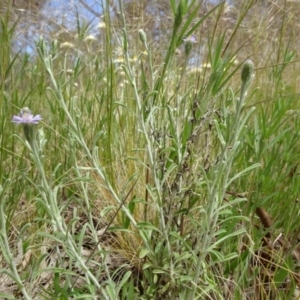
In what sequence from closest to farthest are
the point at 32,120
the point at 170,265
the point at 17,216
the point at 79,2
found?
the point at 32,120, the point at 170,265, the point at 17,216, the point at 79,2

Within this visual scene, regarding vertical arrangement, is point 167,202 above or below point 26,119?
below

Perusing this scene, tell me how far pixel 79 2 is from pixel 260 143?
1797 millimetres

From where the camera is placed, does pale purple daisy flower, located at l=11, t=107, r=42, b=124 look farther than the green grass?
No

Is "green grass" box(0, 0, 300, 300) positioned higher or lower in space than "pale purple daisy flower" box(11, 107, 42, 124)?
lower

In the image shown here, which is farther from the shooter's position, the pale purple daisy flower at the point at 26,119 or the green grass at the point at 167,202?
the green grass at the point at 167,202

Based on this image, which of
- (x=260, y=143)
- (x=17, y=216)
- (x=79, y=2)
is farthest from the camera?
(x=79, y=2)

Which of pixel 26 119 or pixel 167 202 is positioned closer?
pixel 26 119

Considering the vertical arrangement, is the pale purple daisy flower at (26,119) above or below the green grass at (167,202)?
above

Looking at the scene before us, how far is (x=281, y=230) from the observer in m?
1.37

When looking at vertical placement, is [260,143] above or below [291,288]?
above

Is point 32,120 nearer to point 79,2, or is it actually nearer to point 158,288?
point 158,288

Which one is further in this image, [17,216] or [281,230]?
[17,216]

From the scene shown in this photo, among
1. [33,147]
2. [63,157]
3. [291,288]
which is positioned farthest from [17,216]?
[291,288]

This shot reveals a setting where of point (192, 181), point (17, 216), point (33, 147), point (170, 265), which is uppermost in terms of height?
point (33, 147)
